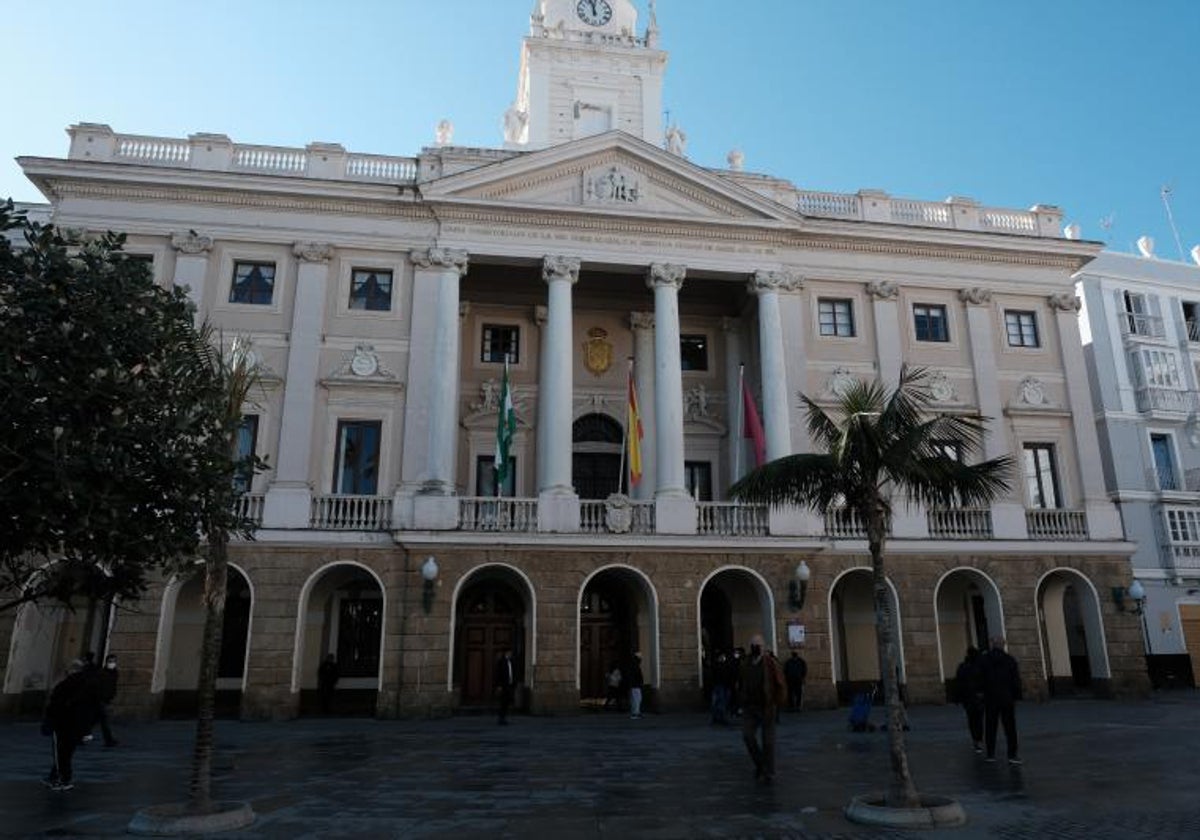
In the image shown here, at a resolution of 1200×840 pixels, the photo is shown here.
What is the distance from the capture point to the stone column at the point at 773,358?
23.7 meters

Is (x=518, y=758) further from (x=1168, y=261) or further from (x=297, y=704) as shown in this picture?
(x=1168, y=261)

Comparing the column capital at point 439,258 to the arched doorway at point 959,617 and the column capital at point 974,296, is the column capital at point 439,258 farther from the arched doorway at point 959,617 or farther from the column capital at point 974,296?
the arched doorway at point 959,617

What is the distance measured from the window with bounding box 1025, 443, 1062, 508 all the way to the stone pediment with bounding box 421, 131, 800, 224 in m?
10.2

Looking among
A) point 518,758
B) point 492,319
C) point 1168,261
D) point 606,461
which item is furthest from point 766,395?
point 1168,261

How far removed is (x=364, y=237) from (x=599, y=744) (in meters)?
15.4

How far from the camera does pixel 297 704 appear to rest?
2058 centimetres

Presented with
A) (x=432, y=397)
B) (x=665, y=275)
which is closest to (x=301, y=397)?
(x=432, y=397)

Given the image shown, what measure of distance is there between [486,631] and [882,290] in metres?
15.6

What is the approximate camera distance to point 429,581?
20719 millimetres

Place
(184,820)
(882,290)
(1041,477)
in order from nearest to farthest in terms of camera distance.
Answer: (184,820)
(1041,477)
(882,290)

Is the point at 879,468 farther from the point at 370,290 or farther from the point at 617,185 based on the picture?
the point at 370,290

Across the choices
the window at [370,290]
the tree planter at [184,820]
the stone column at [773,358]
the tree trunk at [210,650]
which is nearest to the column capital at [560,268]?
the window at [370,290]

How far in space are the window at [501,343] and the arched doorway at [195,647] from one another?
970 centimetres

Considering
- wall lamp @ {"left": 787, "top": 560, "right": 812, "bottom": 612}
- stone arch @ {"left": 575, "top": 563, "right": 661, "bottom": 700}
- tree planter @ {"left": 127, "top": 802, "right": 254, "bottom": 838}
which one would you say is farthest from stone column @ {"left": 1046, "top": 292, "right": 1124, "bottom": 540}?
tree planter @ {"left": 127, "top": 802, "right": 254, "bottom": 838}
